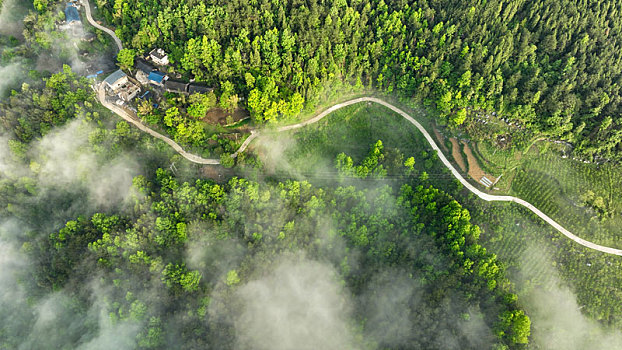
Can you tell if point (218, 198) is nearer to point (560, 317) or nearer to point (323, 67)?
point (323, 67)

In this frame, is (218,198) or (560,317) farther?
(218,198)

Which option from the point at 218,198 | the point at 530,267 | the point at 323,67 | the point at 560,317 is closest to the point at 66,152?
the point at 218,198

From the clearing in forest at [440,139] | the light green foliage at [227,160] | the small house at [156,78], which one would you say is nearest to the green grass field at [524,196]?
the clearing in forest at [440,139]

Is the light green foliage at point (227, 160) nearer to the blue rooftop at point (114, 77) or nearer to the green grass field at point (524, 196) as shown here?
the green grass field at point (524, 196)

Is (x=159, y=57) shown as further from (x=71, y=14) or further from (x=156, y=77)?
(x=71, y=14)

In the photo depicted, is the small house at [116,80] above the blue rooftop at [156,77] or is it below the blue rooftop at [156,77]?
below
